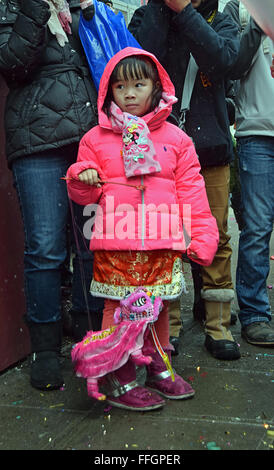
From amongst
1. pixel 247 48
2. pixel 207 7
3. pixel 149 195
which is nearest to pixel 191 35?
pixel 207 7

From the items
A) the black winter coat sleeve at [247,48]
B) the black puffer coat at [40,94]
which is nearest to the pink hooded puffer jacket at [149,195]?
the black puffer coat at [40,94]

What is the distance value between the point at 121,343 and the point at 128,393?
28 cm

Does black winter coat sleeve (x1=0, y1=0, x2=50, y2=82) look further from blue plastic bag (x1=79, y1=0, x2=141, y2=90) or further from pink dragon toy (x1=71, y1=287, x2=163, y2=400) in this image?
pink dragon toy (x1=71, y1=287, x2=163, y2=400)

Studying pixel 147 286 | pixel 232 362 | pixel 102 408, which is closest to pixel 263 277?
pixel 232 362

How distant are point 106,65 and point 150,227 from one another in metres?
0.84

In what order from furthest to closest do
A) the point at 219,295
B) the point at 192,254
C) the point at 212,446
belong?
the point at 219,295, the point at 192,254, the point at 212,446

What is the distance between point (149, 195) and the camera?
262cm

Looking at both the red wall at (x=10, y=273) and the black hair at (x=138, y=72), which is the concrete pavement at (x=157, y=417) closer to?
the red wall at (x=10, y=273)

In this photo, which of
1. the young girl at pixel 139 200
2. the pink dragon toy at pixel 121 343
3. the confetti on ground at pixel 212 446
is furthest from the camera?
the young girl at pixel 139 200

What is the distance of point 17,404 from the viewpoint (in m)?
2.69

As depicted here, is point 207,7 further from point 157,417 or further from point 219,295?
point 157,417

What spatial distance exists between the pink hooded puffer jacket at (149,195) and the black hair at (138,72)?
32mm

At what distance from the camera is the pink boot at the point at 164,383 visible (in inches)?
106

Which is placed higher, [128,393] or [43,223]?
[43,223]
